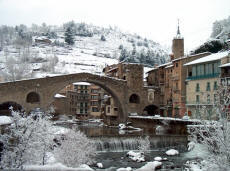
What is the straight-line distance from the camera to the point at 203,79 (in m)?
40.0

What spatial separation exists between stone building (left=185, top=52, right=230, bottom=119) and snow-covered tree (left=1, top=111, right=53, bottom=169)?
24.4m

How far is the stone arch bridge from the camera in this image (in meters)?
42.9

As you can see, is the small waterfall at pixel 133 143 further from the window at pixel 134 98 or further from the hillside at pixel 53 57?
the hillside at pixel 53 57

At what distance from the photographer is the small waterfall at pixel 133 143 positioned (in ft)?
102

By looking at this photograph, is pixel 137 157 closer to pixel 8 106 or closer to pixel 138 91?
pixel 138 91

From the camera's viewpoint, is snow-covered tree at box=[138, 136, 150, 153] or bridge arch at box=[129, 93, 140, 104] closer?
snow-covered tree at box=[138, 136, 150, 153]

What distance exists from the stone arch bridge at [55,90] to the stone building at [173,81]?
12.9 ft

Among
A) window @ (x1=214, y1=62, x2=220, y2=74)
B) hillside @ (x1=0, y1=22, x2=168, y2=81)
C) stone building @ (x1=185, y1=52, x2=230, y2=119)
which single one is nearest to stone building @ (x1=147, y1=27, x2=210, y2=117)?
stone building @ (x1=185, y1=52, x2=230, y2=119)

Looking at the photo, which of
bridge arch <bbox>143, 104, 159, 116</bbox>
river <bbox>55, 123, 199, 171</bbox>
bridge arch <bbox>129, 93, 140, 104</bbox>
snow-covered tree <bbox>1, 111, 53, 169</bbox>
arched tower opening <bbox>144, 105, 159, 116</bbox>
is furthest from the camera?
arched tower opening <bbox>144, 105, 159, 116</bbox>

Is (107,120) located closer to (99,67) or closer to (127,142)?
(127,142)

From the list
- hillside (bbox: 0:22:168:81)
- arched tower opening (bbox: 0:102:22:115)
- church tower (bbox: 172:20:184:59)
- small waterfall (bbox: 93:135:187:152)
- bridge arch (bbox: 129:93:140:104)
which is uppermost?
hillside (bbox: 0:22:168:81)

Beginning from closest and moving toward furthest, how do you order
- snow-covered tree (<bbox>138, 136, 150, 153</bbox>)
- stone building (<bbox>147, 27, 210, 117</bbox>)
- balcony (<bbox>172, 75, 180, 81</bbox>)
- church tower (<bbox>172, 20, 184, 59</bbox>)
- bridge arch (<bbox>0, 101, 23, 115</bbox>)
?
snow-covered tree (<bbox>138, 136, 150, 153</bbox>)
stone building (<bbox>147, 27, 210, 117</bbox>)
bridge arch (<bbox>0, 101, 23, 115</bbox>)
balcony (<bbox>172, 75, 180, 81</bbox>)
church tower (<bbox>172, 20, 184, 59</bbox>)

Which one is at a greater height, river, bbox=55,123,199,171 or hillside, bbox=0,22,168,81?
hillside, bbox=0,22,168,81

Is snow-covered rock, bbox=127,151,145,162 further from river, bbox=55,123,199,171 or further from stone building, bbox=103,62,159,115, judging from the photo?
stone building, bbox=103,62,159,115
